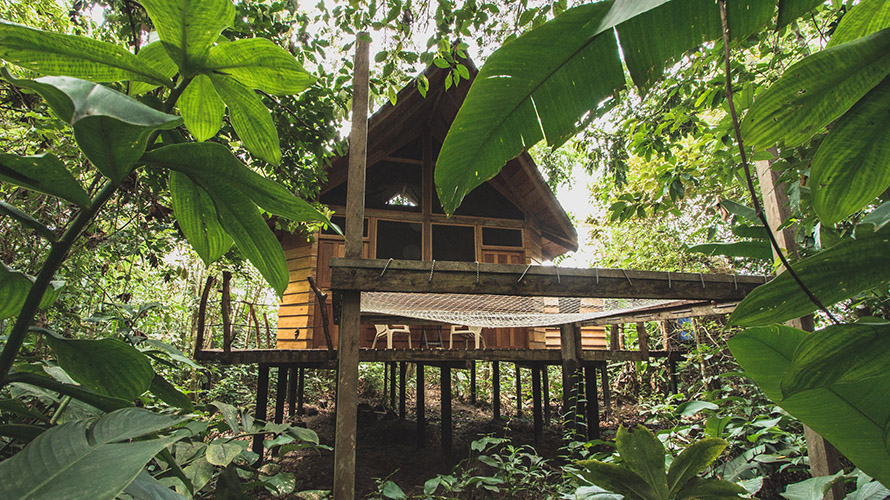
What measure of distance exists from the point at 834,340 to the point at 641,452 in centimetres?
66

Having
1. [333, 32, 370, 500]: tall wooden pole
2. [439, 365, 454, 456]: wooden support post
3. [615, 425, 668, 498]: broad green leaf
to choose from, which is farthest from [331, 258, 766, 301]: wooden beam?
[439, 365, 454, 456]: wooden support post

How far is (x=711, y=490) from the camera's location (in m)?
0.90

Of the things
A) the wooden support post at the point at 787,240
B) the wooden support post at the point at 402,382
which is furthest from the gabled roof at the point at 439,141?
the wooden support post at the point at 787,240

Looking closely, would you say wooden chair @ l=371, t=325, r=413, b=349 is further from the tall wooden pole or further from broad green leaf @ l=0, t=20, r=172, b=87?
broad green leaf @ l=0, t=20, r=172, b=87

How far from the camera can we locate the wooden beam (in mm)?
2121

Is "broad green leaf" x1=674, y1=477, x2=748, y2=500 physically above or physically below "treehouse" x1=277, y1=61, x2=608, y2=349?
below

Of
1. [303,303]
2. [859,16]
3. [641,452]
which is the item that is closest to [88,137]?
[859,16]

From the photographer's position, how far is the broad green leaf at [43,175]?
34 cm

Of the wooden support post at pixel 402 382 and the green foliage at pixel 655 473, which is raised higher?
the green foliage at pixel 655 473

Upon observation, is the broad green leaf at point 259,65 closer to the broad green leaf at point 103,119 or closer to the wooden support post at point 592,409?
the broad green leaf at point 103,119

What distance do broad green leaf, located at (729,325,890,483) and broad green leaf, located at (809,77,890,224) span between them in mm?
317

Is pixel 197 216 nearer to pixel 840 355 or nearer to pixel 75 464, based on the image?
pixel 75 464

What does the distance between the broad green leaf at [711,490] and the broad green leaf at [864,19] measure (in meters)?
0.86

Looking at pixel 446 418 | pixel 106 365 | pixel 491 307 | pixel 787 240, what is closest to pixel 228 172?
pixel 106 365
